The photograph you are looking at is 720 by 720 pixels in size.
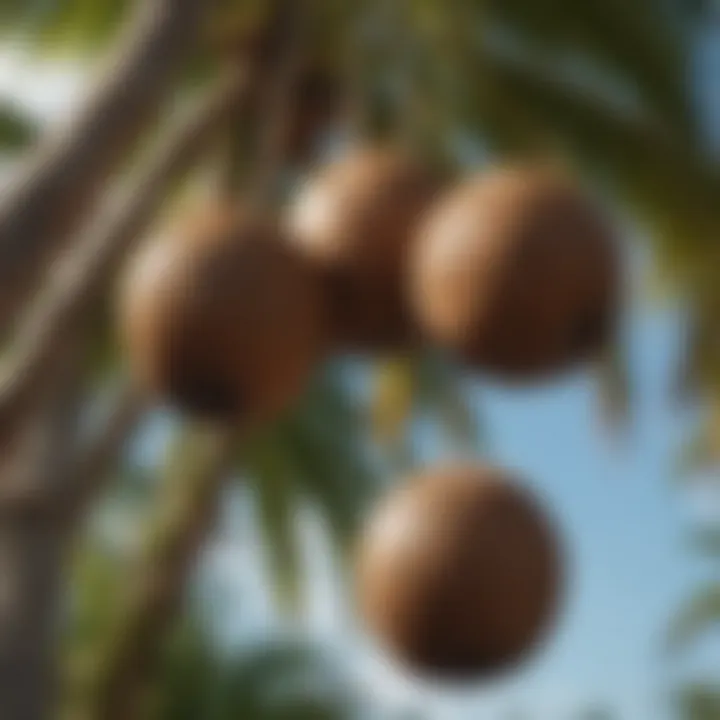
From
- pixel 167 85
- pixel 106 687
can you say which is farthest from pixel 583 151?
pixel 167 85

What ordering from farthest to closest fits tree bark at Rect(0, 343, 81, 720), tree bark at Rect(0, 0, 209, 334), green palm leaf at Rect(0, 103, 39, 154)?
green palm leaf at Rect(0, 103, 39, 154), tree bark at Rect(0, 343, 81, 720), tree bark at Rect(0, 0, 209, 334)

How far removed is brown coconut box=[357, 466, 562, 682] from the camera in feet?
3.40

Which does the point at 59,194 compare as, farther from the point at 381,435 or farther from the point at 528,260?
the point at 381,435

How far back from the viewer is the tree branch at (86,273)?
1014mm

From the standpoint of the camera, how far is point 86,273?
1.12m

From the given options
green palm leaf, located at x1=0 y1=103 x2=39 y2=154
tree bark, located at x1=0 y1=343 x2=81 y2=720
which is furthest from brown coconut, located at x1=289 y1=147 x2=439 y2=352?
green palm leaf, located at x1=0 y1=103 x2=39 y2=154

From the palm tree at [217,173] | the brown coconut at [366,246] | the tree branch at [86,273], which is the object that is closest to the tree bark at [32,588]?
the palm tree at [217,173]

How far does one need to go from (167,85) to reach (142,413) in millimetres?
512

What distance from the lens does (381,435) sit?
94.5 inches

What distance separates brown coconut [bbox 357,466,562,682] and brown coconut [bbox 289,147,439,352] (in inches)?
3.9

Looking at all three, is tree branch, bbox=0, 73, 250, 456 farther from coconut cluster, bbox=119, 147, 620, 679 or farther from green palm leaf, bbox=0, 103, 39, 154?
green palm leaf, bbox=0, 103, 39, 154

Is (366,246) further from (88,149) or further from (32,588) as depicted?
(32,588)

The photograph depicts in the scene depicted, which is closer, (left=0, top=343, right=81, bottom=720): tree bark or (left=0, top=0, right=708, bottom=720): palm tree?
(left=0, top=0, right=708, bottom=720): palm tree

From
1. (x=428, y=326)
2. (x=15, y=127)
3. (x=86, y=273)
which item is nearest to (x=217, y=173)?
(x=86, y=273)
